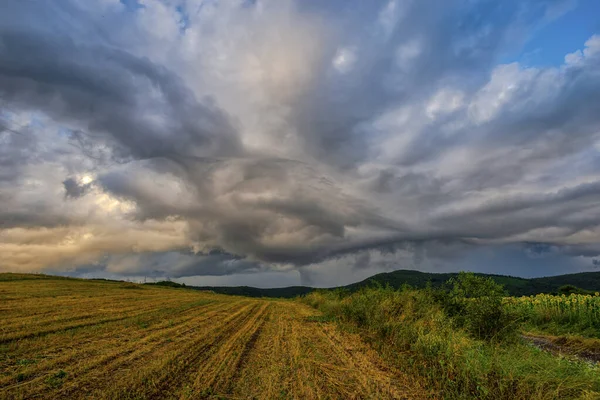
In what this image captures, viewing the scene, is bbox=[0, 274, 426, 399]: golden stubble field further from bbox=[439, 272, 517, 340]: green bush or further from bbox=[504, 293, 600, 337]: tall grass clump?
bbox=[504, 293, 600, 337]: tall grass clump

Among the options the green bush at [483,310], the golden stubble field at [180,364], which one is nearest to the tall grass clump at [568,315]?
the green bush at [483,310]

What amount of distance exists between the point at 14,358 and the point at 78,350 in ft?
5.82

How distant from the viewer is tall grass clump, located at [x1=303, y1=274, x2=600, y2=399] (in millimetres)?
7789

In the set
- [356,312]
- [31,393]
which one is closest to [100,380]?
[31,393]

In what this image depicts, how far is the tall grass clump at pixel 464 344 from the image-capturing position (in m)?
7.79

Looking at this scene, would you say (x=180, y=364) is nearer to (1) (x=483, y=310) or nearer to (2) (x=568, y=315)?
(1) (x=483, y=310)

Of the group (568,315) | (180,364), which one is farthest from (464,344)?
Result: (568,315)

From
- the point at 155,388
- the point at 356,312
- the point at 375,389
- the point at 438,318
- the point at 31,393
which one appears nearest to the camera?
the point at 31,393

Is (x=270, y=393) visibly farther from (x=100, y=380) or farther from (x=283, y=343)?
(x=283, y=343)

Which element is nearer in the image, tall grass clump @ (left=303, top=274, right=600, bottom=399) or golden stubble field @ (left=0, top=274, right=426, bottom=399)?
tall grass clump @ (left=303, top=274, right=600, bottom=399)

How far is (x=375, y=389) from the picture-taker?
29.2 ft

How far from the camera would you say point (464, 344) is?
35.6 ft

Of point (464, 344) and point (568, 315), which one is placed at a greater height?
point (464, 344)

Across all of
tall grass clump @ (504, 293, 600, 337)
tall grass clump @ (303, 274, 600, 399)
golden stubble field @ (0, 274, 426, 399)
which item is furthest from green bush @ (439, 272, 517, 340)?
tall grass clump @ (504, 293, 600, 337)
